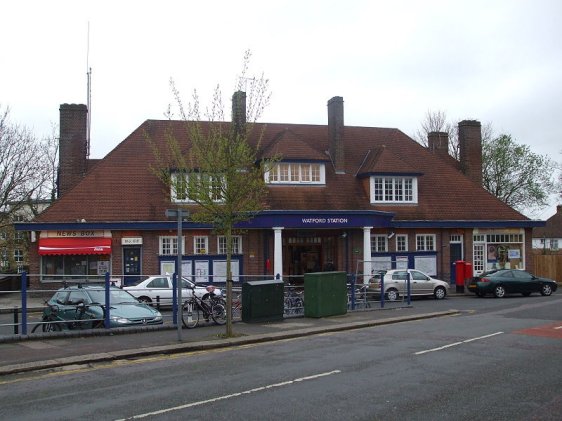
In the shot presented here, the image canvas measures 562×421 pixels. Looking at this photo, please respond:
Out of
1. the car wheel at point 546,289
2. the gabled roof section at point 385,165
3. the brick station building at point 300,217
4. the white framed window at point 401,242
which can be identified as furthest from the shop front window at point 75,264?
the car wheel at point 546,289

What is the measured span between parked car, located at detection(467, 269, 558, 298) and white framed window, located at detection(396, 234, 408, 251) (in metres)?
4.26

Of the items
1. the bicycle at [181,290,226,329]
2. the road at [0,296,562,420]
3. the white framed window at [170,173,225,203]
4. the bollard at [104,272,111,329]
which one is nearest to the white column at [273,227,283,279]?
the bicycle at [181,290,226,329]

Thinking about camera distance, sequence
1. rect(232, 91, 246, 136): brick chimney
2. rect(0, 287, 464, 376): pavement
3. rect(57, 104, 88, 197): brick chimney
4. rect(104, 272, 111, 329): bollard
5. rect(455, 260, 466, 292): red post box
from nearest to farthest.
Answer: rect(0, 287, 464, 376): pavement < rect(104, 272, 111, 329): bollard < rect(232, 91, 246, 136): brick chimney < rect(57, 104, 88, 197): brick chimney < rect(455, 260, 466, 292): red post box

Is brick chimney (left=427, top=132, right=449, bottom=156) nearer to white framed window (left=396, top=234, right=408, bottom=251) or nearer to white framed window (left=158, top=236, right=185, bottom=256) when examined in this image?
white framed window (left=396, top=234, right=408, bottom=251)

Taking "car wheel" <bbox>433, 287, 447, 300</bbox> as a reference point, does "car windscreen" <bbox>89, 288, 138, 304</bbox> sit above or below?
above

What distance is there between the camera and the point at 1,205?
35719 mm

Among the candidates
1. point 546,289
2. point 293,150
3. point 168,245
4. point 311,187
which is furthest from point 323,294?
point 546,289

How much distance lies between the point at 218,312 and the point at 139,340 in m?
3.45

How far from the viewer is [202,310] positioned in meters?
17.4

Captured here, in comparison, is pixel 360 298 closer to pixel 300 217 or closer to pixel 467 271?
pixel 300 217

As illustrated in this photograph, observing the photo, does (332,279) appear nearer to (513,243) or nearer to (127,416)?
(127,416)

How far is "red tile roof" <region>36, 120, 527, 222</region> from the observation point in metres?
29.8

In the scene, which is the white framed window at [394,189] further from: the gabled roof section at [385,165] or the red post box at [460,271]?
the red post box at [460,271]

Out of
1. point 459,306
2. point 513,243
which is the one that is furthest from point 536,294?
point 459,306
